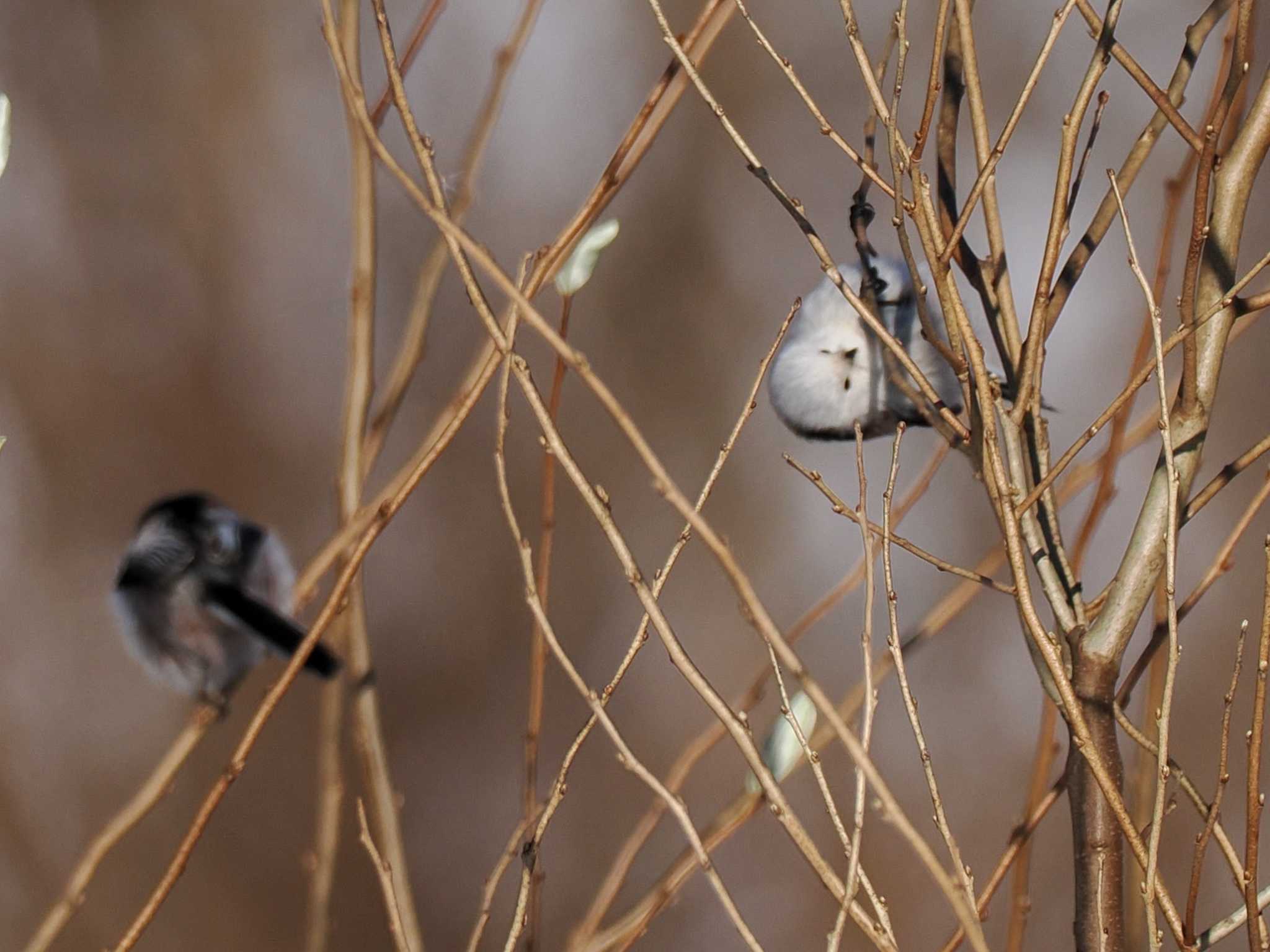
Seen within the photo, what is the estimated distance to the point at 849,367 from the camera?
4.29ft

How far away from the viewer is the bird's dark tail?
4.00ft

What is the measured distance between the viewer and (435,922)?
9.47 ft

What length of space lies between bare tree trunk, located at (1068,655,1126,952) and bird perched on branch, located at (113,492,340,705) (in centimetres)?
98

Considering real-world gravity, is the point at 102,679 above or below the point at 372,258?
above

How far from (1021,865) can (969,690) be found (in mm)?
2125

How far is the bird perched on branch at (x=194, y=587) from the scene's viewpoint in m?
1.45

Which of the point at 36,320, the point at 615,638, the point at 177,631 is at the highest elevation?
the point at 36,320

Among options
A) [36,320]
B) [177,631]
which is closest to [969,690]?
[177,631]

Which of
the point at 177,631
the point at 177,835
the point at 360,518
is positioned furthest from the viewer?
the point at 177,835

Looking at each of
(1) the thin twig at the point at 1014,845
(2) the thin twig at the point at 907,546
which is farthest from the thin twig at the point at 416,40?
(1) the thin twig at the point at 1014,845

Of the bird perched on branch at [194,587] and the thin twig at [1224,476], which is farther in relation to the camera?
the bird perched on branch at [194,587]

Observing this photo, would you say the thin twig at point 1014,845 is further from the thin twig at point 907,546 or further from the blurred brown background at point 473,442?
the blurred brown background at point 473,442

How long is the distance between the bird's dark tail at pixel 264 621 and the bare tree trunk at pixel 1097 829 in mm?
674

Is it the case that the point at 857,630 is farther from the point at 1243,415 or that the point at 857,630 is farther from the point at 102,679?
the point at 102,679
